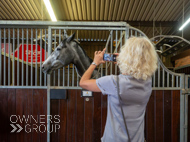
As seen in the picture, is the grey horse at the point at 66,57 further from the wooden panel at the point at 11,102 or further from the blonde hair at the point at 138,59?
the blonde hair at the point at 138,59

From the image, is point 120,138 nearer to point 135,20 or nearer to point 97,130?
point 97,130

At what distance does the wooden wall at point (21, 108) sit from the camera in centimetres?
189

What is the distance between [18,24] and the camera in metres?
1.90

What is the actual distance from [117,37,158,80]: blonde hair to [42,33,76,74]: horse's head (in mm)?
1014

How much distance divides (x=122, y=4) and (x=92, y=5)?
34.3 inches

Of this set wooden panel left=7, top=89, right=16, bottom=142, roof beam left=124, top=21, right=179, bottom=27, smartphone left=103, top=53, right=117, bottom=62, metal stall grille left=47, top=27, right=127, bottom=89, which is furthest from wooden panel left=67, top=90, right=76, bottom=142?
roof beam left=124, top=21, right=179, bottom=27

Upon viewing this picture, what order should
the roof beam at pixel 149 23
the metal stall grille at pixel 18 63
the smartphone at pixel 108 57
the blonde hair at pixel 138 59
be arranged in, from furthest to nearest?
1. the roof beam at pixel 149 23
2. the metal stall grille at pixel 18 63
3. the smartphone at pixel 108 57
4. the blonde hair at pixel 138 59

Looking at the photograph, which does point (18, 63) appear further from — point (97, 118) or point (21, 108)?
point (97, 118)

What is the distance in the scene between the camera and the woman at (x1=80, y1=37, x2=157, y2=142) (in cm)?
89

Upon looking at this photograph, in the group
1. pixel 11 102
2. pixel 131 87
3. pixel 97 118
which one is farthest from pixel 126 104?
pixel 11 102

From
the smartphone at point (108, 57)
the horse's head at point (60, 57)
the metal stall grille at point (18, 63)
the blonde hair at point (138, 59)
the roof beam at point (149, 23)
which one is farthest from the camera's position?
the roof beam at point (149, 23)

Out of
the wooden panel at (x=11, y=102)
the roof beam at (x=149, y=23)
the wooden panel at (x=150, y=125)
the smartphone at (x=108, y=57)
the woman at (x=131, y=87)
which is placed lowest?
the wooden panel at (x=150, y=125)

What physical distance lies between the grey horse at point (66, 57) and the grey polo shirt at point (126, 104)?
958mm

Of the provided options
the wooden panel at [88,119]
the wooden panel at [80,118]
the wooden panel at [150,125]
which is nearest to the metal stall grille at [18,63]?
the wooden panel at [80,118]
